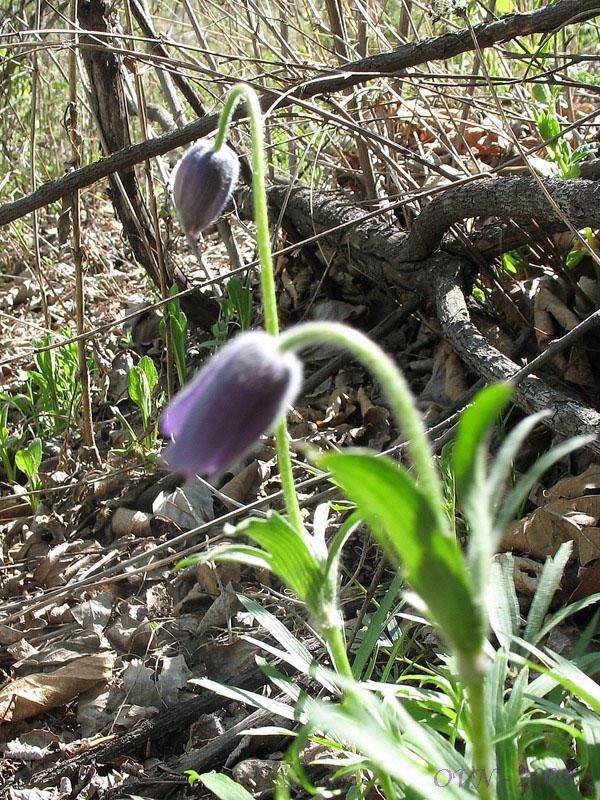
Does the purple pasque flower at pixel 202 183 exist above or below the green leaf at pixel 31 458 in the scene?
above

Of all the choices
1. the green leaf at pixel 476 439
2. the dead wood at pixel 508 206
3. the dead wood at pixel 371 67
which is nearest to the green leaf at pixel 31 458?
the dead wood at pixel 371 67

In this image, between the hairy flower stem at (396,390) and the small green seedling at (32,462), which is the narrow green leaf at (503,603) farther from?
the small green seedling at (32,462)

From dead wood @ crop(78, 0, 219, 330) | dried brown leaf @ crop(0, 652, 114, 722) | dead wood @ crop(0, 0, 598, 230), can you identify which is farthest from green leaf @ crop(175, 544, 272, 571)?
dead wood @ crop(78, 0, 219, 330)

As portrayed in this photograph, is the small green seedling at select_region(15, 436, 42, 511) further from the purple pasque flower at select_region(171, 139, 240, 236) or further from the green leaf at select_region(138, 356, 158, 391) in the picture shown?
the purple pasque flower at select_region(171, 139, 240, 236)

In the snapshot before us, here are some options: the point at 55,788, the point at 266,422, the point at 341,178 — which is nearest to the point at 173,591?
the point at 55,788

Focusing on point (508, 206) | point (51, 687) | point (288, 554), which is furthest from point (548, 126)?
point (51, 687)

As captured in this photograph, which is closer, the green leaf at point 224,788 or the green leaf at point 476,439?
the green leaf at point 476,439

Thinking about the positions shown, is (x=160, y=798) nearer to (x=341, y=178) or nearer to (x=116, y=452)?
(x=116, y=452)
